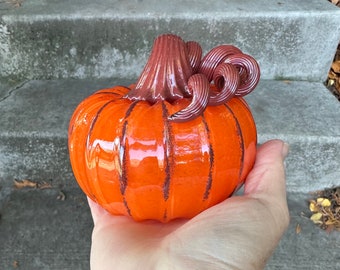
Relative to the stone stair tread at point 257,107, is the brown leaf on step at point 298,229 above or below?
below

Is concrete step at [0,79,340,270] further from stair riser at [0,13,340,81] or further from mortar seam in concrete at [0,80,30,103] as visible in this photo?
stair riser at [0,13,340,81]

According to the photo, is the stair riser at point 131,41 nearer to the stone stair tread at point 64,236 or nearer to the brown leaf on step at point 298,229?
the stone stair tread at point 64,236

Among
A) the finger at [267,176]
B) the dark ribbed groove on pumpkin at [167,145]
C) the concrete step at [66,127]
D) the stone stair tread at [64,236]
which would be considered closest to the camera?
the dark ribbed groove on pumpkin at [167,145]

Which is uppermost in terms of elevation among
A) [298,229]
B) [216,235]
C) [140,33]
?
→ [140,33]

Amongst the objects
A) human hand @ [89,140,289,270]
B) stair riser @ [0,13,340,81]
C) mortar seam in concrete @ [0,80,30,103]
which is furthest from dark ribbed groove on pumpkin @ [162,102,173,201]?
mortar seam in concrete @ [0,80,30,103]

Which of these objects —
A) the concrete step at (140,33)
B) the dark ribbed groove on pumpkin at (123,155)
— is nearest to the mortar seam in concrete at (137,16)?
the concrete step at (140,33)

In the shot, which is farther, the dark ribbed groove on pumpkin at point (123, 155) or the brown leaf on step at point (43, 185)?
the brown leaf on step at point (43, 185)

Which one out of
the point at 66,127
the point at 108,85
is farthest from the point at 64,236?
the point at 108,85

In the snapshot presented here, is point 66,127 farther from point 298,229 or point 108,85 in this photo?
point 298,229
